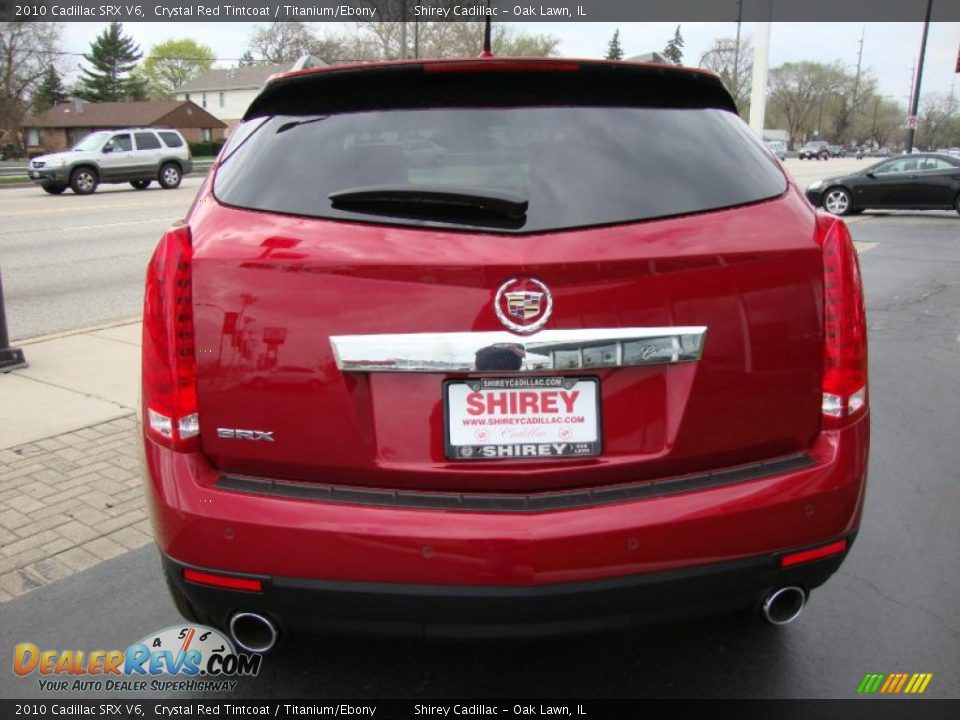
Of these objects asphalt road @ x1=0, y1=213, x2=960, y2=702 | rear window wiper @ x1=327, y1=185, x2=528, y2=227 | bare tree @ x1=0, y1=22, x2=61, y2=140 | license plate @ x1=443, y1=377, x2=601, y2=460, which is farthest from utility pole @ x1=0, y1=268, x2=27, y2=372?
bare tree @ x1=0, y1=22, x2=61, y2=140

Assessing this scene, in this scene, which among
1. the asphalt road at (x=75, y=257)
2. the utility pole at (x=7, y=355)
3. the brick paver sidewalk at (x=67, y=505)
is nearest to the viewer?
the brick paver sidewalk at (x=67, y=505)

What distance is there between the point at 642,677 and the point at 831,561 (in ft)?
2.45

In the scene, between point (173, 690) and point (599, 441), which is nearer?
point (599, 441)

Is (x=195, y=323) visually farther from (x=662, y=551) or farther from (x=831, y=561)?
(x=831, y=561)

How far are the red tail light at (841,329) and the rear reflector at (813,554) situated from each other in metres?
0.33

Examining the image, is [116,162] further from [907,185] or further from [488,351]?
[488,351]

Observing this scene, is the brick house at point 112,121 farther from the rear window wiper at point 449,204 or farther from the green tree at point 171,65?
the rear window wiper at point 449,204

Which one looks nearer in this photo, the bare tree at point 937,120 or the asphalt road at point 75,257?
the asphalt road at point 75,257

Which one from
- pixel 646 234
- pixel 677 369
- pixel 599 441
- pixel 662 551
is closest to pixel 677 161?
pixel 646 234

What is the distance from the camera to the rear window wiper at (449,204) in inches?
81.3

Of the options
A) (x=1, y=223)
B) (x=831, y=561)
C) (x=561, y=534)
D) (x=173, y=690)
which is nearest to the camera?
(x=561, y=534)

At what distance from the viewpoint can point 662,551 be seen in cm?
205

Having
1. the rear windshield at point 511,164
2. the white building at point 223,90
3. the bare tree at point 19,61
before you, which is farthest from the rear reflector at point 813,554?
the white building at point 223,90

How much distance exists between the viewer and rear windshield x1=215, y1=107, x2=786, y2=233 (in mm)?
2125
